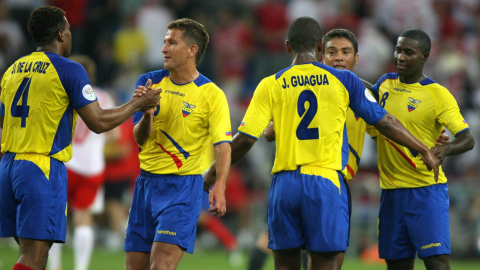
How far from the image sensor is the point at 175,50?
19.1 ft

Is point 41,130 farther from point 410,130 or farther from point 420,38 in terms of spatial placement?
point 420,38

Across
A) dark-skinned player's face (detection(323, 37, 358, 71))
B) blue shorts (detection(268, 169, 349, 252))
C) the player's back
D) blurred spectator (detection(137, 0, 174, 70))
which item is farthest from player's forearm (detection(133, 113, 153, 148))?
blurred spectator (detection(137, 0, 174, 70))

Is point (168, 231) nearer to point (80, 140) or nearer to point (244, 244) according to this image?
point (80, 140)

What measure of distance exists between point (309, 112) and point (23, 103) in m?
2.39

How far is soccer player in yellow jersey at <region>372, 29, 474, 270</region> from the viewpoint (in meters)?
6.02

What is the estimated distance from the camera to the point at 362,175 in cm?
1295

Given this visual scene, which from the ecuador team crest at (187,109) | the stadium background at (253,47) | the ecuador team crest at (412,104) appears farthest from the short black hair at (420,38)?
the stadium background at (253,47)

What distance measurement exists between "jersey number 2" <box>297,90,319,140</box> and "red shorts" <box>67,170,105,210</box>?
14.2 feet

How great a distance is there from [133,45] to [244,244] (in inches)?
203

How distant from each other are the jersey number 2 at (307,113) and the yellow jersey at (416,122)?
4.13 feet

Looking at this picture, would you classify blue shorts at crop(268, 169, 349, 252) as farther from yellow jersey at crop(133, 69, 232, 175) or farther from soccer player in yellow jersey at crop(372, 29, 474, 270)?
soccer player in yellow jersey at crop(372, 29, 474, 270)

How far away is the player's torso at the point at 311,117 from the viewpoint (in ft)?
17.4

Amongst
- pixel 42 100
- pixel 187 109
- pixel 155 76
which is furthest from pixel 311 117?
pixel 42 100

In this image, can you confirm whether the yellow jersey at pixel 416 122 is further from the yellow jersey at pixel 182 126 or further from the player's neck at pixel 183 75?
the player's neck at pixel 183 75
